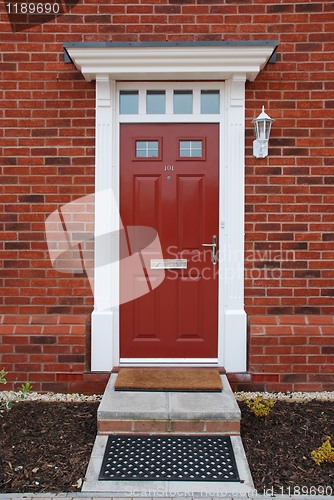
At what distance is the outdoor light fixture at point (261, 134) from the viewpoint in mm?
3576

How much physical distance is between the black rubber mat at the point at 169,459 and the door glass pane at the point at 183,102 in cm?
294

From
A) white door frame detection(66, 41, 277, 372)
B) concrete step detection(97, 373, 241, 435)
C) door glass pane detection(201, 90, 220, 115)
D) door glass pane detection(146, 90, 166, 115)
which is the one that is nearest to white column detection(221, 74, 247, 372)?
white door frame detection(66, 41, 277, 372)

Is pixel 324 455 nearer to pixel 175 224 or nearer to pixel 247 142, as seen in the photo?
pixel 175 224

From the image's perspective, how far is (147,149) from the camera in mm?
3834

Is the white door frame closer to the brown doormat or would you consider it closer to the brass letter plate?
the brown doormat

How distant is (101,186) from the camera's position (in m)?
3.76

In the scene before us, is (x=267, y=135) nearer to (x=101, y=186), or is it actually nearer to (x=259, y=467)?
(x=101, y=186)

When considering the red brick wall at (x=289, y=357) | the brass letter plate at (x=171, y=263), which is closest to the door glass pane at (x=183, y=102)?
the brass letter plate at (x=171, y=263)

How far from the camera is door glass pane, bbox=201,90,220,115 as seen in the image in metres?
3.82

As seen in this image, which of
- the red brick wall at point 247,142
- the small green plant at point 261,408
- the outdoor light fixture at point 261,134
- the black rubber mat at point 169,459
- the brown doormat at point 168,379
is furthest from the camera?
the red brick wall at point 247,142

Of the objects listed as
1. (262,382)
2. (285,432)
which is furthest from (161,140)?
(285,432)

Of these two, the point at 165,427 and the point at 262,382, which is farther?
the point at 262,382

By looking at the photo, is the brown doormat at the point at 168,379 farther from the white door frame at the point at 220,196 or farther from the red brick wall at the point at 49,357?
the red brick wall at the point at 49,357

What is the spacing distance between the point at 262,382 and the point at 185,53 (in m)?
3.17
